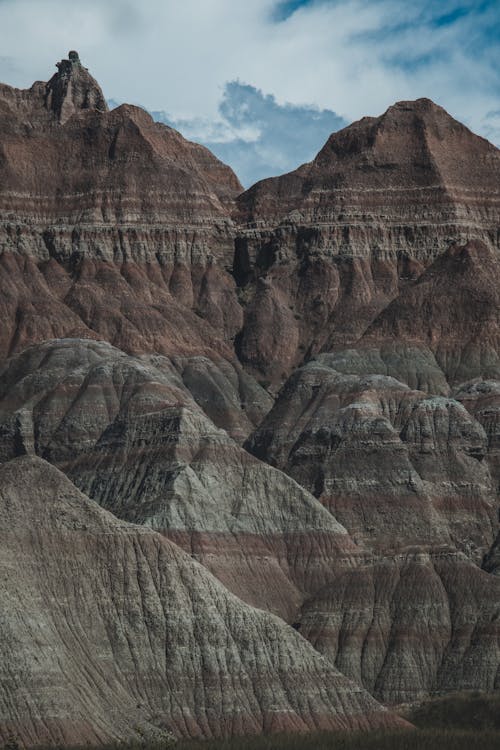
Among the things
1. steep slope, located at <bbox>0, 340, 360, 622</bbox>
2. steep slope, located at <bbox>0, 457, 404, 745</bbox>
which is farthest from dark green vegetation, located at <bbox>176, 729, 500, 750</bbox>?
steep slope, located at <bbox>0, 340, 360, 622</bbox>

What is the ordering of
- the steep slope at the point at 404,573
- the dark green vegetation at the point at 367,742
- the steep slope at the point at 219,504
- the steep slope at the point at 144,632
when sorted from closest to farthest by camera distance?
1. the dark green vegetation at the point at 367,742
2. the steep slope at the point at 144,632
3. the steep slope at the point at 404,573
4. the steep slope at the point at 219,504

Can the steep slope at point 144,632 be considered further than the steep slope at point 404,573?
No

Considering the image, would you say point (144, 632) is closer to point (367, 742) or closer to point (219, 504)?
point (367, 742)

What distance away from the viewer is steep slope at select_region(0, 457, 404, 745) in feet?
445

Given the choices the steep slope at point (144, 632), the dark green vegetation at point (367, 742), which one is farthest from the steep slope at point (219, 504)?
the dark green vegetation at point (367, 742)

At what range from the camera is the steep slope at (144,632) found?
13550 centimetres

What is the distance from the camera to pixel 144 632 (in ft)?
463

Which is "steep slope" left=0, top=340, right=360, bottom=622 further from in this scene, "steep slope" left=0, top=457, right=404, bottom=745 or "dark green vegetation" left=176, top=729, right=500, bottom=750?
"dark green vegetation" left=176, top=729, right=500, bottom=750

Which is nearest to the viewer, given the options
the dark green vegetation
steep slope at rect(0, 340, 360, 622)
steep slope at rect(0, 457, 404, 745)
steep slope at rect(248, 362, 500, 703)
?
the dark green vegetation

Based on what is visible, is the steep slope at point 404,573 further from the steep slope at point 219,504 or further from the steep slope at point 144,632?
the steep slope at point 144,632

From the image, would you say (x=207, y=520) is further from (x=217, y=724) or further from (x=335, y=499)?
(x=217, y=724)

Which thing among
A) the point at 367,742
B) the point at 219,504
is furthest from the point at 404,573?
the point at 367,742

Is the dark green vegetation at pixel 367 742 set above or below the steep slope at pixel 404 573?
below

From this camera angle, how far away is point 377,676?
168625 millimetres
